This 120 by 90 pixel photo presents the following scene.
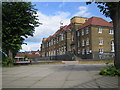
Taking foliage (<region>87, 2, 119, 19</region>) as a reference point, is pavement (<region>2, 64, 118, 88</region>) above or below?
below

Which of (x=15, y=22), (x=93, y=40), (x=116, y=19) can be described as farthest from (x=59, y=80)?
(x=93, y=40)

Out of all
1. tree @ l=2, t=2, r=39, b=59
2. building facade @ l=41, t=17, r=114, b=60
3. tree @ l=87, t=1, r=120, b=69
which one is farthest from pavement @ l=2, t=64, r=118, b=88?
building facade @ l=41, t=17, r=114, b=60

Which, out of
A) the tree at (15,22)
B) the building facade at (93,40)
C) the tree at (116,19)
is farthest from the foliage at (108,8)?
the building facade at (93,40)

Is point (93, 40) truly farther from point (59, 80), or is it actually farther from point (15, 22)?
point (59, 80)

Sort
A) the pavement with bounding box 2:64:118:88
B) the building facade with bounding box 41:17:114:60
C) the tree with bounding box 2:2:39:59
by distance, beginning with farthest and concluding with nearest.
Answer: the building facade with bounding box 41:17:114:60 < the tree with bounding box 2:2:39:59 < the pavement with bounding box 2:64:118:88

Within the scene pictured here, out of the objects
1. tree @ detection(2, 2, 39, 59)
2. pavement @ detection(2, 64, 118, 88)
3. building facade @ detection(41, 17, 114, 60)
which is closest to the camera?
pavement @ detection(2, 64, 118, 88)

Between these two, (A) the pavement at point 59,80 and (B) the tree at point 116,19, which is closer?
(A) the pavement at point 59,80

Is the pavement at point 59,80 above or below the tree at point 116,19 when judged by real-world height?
below

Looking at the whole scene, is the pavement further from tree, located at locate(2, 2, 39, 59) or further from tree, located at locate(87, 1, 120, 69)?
tree, located at locate(2, 2, 39, 59)

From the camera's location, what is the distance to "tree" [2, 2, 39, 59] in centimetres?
2255

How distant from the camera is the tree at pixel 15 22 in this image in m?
22.5

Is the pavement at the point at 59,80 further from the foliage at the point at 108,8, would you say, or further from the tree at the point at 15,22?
the tree at the point at 15,22

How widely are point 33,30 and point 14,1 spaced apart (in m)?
5.30

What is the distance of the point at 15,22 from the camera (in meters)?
22.8
